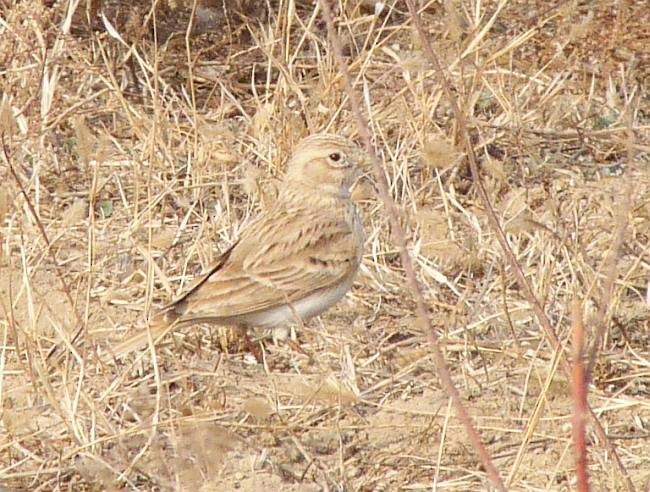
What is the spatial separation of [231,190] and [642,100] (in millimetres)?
2033

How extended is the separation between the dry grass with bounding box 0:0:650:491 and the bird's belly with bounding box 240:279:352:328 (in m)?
0.14

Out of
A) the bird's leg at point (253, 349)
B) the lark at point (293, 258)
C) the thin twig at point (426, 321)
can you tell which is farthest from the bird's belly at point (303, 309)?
the thin twig at point (426, 321)

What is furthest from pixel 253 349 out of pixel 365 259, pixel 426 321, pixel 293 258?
pixel 426 321

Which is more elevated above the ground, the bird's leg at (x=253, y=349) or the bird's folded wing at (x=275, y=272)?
the bird's folded wing at (x=275, y=272)

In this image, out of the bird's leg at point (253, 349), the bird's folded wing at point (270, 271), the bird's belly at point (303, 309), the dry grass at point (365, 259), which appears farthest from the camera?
the bird's leg at point (253, 349)

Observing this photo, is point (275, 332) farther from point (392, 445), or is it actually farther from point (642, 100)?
point (642, 100)

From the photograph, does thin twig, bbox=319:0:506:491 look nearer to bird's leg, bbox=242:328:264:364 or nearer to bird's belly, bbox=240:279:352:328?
bird's belly, bbox=240:279:352:328

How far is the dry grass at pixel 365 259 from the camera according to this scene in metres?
4.11

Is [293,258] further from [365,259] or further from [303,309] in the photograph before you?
[365,259]

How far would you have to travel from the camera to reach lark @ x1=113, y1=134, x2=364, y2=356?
4602 millimetres

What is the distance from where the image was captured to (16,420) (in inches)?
163

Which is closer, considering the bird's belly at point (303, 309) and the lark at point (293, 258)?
the lark at point (293, 258)

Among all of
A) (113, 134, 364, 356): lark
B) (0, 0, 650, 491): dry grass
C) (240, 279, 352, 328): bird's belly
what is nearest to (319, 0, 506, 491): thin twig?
(0, 0, 650, 491): dry grass

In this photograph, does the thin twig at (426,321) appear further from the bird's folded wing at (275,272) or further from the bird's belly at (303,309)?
the bird's belly at (303,309)
